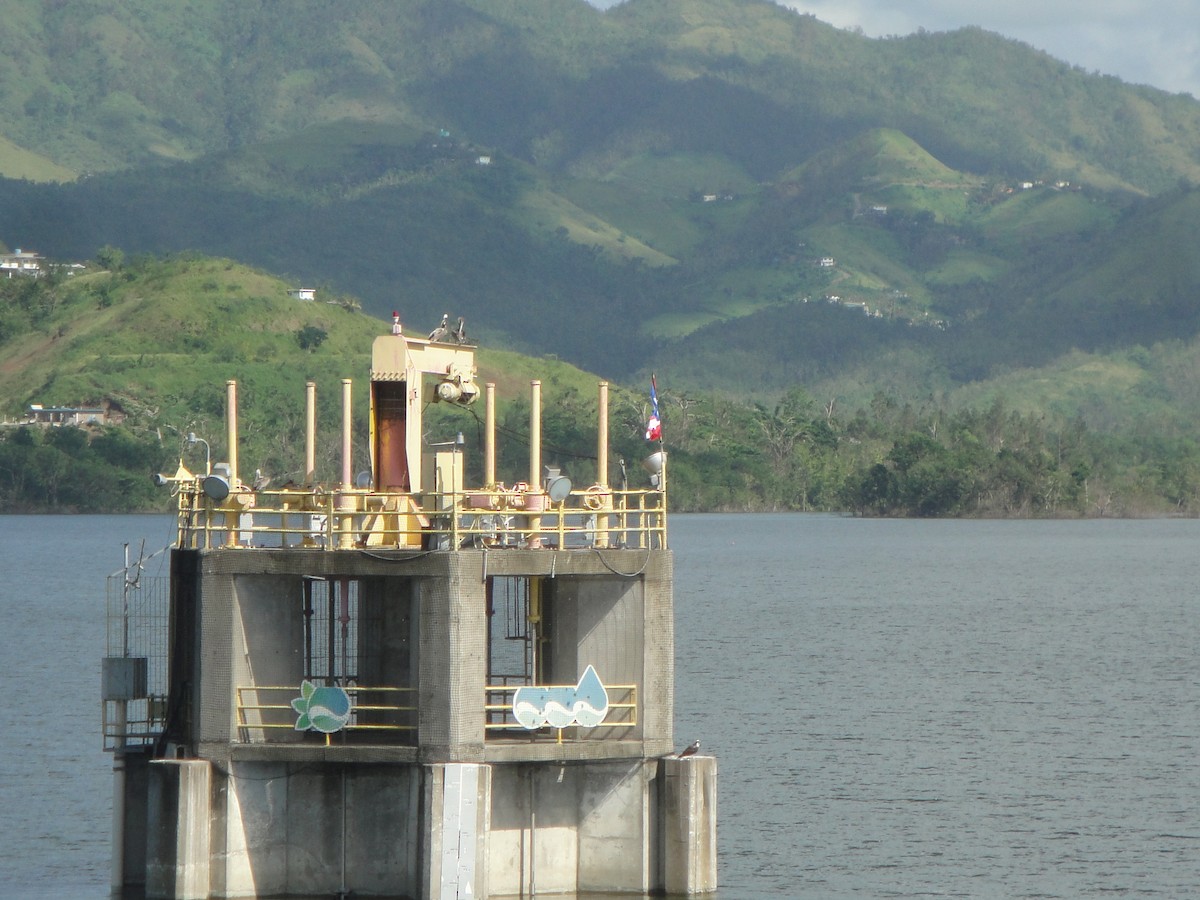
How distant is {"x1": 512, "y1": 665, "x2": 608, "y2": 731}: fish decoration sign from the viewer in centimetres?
2792

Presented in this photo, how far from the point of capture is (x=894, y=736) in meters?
54.8

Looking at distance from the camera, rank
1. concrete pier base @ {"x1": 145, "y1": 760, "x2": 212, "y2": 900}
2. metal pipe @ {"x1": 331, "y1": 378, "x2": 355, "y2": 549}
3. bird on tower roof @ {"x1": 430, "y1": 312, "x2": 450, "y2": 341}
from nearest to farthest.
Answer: concrete pier base @ {"x1": 145, "y1": 760, "x2": 212, "y2": 900}, metal pipe @ {"x1": 331, "y1": 378, "x2": 355, "y2": 549}, bird on tower roof @ {"x1": 430, "y1": 312, "x2": 450, "y2": 341}

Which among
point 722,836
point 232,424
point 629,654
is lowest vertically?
point 722,836

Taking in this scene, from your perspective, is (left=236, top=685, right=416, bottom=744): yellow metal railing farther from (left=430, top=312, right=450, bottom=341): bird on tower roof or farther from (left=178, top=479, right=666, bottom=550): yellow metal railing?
(left=430, top=312, right=450, bottom=341): bird on tower roof

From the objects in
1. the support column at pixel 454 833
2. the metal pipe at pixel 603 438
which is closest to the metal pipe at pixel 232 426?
the metal pipe at pixel 603 438

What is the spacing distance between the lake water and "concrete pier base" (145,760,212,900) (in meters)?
5.39

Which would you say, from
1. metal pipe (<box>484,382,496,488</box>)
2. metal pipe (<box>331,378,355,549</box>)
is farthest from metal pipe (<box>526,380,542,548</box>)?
metal pipe (<box>331,378,355,549</box>)

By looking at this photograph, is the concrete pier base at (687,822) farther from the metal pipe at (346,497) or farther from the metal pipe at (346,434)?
the metal pipe at (346,434)

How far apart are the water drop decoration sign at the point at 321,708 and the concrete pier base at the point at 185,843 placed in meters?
1.31

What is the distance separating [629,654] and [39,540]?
146 metres

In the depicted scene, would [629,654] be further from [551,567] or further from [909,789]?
[909,789]

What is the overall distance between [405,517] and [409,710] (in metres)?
2.74

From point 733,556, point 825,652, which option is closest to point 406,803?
point 825,652

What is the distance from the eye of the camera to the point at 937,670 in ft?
241
